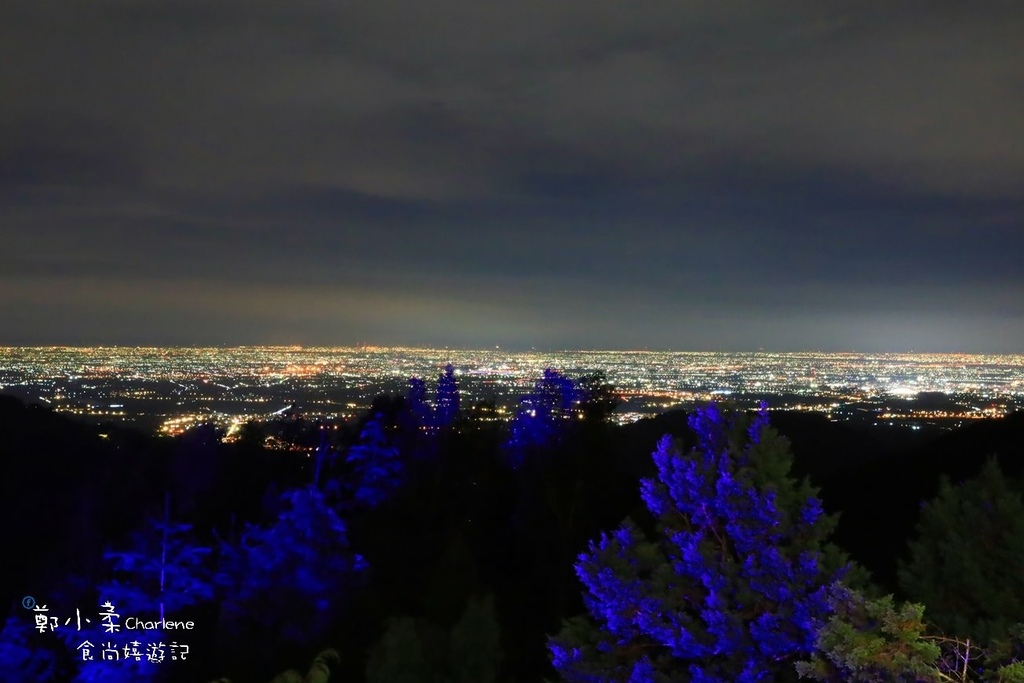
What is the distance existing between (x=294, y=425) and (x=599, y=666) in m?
28.9

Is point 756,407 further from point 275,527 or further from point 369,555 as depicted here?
point 369,555

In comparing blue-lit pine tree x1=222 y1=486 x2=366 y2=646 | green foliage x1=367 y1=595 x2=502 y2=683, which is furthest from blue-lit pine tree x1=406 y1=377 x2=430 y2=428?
green foliage x1=367 y1=595 x2=502 y2=683

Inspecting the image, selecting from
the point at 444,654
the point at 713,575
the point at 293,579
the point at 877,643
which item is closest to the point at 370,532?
the point at 293,579

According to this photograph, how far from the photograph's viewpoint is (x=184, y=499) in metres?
23.7

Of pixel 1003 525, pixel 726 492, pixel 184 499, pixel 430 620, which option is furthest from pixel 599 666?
pixel 184 499

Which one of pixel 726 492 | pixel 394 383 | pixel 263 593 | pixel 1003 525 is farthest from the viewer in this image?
pixel 394 383

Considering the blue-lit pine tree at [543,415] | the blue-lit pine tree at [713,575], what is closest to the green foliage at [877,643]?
the blue-lit pine tree at [713,575]

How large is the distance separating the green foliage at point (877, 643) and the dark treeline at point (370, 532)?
309 centimetres

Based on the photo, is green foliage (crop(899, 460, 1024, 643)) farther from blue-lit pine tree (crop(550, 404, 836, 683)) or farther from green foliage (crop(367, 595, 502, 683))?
green foliage (crop(367, 595, 502, 683))

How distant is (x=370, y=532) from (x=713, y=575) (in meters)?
14.8

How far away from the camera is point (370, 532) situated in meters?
20.8

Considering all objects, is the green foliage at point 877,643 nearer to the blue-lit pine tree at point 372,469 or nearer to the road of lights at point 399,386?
the blue-lit pine tree at point 372,469

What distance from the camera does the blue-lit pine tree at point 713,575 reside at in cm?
679

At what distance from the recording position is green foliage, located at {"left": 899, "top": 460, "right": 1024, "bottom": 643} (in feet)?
20.8
